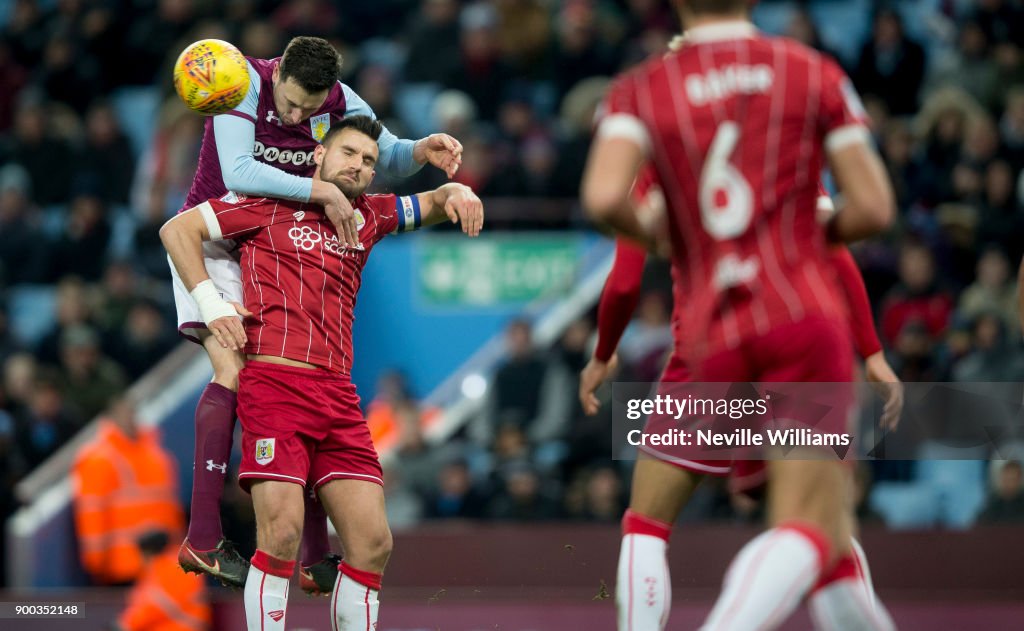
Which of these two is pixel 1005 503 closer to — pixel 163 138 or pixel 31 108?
pixel 163 138

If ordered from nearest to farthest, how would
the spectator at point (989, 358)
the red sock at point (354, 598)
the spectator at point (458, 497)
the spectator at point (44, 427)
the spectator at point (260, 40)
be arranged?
1. the red sock at point (354, 598)
2. the spectator at point (989, 358)
3. the spectator at point (458, 497)
4. the spectator at point (44, 427)
5. the spectator at point (260, 40)

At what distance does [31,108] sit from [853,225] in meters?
11.9

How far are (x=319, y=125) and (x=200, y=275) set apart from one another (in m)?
0.82

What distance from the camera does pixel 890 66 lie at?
12992 mm

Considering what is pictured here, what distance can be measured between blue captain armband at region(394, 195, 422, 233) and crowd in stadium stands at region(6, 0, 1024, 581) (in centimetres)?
430

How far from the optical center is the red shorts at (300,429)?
5832mm

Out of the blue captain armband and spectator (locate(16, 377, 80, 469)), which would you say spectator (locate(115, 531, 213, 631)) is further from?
the blue captain armband

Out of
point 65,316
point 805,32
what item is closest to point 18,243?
point 65,316

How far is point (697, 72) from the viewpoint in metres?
4.24

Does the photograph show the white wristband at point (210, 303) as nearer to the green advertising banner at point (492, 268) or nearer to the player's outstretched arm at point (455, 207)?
the player's outstretched arm at point (455, 207)

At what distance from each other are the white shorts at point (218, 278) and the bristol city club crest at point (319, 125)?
58cm

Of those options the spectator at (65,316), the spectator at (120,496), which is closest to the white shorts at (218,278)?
the spectator at (120,496)

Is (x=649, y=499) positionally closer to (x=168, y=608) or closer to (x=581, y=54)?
(x=168, y=608)

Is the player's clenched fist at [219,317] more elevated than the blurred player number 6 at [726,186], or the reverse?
the blurred player number 6 at [726,186]
